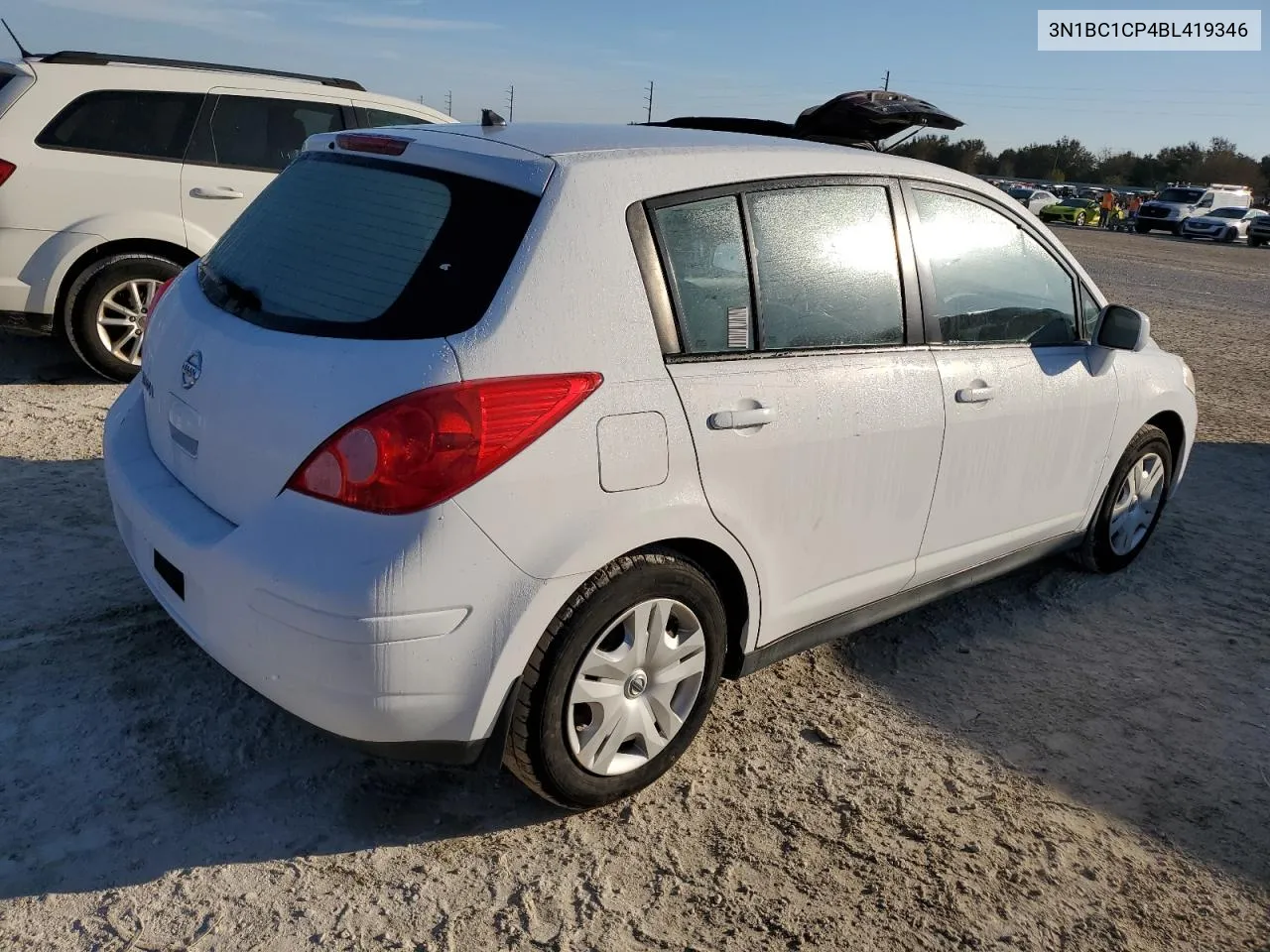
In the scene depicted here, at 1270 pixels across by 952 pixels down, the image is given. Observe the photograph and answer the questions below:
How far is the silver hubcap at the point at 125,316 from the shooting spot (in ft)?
20.7

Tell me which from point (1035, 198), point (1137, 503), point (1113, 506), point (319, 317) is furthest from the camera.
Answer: point (1035, 198)

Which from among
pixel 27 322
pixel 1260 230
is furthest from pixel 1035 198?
pixel 27 322

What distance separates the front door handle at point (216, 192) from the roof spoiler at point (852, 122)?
3582 mm

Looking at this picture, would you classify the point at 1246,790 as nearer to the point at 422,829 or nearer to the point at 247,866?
the point at 422,829

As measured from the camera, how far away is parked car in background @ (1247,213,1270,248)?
1427 inches

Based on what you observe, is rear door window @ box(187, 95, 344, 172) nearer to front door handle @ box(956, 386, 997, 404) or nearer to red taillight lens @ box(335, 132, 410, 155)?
red taillight lens @ box(335, 132, 410, 155)

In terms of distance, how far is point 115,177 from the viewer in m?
6.27

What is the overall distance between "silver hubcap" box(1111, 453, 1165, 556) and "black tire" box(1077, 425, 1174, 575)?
0.07 feet

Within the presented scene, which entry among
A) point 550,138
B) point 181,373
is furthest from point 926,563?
point 181,373

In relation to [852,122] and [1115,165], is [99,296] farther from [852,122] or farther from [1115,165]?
[1115,165]

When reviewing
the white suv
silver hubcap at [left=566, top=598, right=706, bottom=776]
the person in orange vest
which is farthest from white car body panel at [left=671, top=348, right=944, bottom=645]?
the person in orange vest

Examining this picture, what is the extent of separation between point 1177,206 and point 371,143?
4145 centimetres

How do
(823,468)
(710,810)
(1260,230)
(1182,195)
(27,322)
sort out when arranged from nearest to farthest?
(710,810)
(823,468)
(27,322)
(1260,230)
(1182,195)

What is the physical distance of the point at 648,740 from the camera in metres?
2.93
